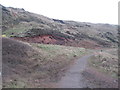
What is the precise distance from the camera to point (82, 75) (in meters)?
18.9

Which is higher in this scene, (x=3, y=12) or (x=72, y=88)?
(x=3, y=12)

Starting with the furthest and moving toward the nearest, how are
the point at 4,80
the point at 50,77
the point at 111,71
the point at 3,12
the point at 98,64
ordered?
1. the point at 3,12
2. the point at 98,64
3. the point at 111,71
4. the point at 50,77
5. the point at 4,80

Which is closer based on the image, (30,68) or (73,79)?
(73,79)

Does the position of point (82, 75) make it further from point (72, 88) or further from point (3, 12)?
point (3, 12)

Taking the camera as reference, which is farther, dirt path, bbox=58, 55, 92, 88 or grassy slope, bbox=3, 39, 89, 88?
grassy slope, bbox=3, 39, 89, 88

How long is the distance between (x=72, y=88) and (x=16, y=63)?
28.7 feet

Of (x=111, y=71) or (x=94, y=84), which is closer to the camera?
(x=94, y=84)

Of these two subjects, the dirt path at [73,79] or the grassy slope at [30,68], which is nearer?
the dirt path at [73,79]

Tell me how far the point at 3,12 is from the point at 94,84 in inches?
1902

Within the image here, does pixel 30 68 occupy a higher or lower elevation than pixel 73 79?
higher

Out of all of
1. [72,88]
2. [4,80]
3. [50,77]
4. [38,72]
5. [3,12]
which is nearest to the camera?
[72,88]

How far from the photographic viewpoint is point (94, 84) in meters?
17.2

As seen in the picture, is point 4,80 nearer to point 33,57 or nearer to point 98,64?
point 33,57

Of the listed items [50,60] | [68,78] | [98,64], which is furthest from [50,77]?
[98,64]
